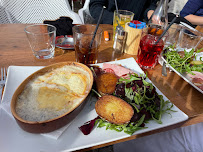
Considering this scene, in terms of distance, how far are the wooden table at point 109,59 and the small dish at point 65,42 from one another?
4 cm

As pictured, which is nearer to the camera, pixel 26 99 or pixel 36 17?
pixel 26 99

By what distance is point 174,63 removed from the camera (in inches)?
45.6

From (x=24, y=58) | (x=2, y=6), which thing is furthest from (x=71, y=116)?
(x=2, y=6)

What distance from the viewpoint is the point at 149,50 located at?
115 centimetres

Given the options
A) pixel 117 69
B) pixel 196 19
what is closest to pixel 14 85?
pixel 117 69

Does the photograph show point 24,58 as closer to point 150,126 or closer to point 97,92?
point 97,92

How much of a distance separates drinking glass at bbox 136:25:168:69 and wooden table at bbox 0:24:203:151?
71 mm

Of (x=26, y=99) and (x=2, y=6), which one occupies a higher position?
(x=2, y=6)

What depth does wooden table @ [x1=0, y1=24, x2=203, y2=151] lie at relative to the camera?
2.80ft

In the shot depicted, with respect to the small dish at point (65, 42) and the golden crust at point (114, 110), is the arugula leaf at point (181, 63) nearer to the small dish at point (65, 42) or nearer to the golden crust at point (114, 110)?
the golden crust at point (114, 110)

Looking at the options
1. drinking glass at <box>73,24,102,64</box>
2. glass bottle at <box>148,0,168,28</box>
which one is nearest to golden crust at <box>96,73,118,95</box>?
drinking glass at <box>73,24,102,64</box>

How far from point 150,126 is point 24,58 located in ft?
3.36

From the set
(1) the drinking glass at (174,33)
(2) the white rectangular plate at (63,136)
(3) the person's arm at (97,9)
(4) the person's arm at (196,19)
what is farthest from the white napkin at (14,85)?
(4) the person's arm at (196,19)

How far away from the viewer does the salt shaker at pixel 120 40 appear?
1276mm
